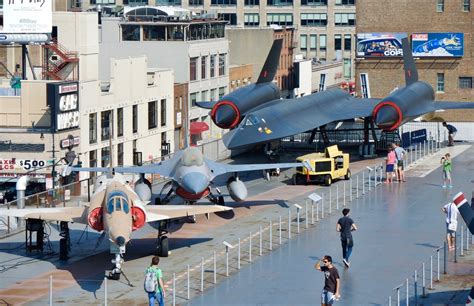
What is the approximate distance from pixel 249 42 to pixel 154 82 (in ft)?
112

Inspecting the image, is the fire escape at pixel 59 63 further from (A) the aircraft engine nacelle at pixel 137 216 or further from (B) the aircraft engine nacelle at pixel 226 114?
(A) the aircraft engine nacelle at pixel 137 216

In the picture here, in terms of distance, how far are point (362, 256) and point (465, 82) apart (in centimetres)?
5423

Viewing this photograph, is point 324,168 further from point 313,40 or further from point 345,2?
point 313,40

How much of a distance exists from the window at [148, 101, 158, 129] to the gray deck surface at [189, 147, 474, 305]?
1727 centimetres

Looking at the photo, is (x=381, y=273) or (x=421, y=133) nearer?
(x=381, y=273)

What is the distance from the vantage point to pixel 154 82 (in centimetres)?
7531

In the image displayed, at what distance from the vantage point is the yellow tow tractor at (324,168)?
63.6 meters

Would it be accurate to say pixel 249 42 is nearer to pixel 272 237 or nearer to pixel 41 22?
pixel 41 22

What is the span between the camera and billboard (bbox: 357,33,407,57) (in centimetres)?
9769

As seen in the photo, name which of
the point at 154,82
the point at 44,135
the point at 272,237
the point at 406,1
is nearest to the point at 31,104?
the point at 44,135

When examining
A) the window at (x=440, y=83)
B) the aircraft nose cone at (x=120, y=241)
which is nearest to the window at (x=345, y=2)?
the window at (x=440, y=83)

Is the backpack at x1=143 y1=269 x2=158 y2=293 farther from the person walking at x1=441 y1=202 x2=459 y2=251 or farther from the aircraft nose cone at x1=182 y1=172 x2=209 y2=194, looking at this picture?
the aircraft nose cone at x1=182 y1=172 x2=209 y2=194

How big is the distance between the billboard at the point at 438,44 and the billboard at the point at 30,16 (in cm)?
3747

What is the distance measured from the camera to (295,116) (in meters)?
70.6
